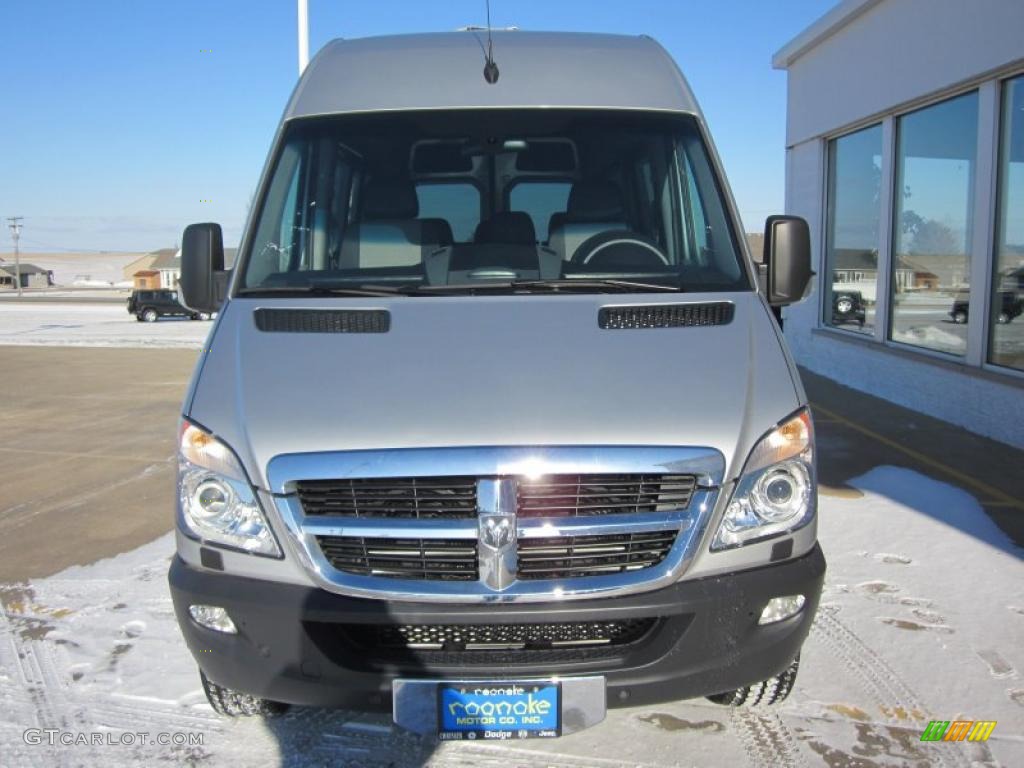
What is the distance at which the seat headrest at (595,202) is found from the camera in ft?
12.7

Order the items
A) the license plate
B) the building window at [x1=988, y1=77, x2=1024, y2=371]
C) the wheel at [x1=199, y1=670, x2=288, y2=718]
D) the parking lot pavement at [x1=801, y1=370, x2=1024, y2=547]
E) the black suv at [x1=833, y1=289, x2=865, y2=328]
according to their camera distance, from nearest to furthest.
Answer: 1. the license plate
2. the wheel at [x1=199, y1=670, x2=288, y2=718]
3. the parking lot pavement at [x1=801, y1=370, x2=1024, y2=547]
4. the building window at [x1=988, y1=77, x2=1024, y2=371]
5. the black suv at [x1=833, y1=289, x2=865, y2=328]

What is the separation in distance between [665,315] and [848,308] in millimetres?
9697

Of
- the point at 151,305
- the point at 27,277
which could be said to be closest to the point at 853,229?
the point at 151,305

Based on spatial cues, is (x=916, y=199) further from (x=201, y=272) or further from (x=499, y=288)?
(x=201, y=272)

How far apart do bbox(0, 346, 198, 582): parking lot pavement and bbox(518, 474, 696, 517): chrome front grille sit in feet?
11.8

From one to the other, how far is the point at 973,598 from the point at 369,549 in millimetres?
3236

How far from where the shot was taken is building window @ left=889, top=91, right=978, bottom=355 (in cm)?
891

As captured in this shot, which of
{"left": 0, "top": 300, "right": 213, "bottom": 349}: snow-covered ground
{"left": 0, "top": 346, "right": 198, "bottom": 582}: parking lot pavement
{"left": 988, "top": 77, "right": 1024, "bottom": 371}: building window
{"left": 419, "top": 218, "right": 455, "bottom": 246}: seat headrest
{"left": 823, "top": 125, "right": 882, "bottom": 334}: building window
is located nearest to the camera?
{"left": 419, "top": 218, "right": 455, "bottom": 246}: seat headrest

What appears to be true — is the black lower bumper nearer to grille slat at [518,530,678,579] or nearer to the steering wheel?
grille slat at [518,530,678,579]

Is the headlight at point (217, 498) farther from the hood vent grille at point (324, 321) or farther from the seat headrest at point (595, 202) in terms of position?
the seat headrest at point (595, 202)

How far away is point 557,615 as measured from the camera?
2598 millimetres

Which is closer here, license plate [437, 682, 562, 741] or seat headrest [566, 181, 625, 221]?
license plate [437, 682, 562, 741]

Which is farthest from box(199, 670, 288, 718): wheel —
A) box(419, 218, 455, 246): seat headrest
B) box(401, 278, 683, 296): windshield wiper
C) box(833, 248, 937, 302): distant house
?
box(833, 248, 937, 302): distant house

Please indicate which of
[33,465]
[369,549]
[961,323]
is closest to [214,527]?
[369,549]
